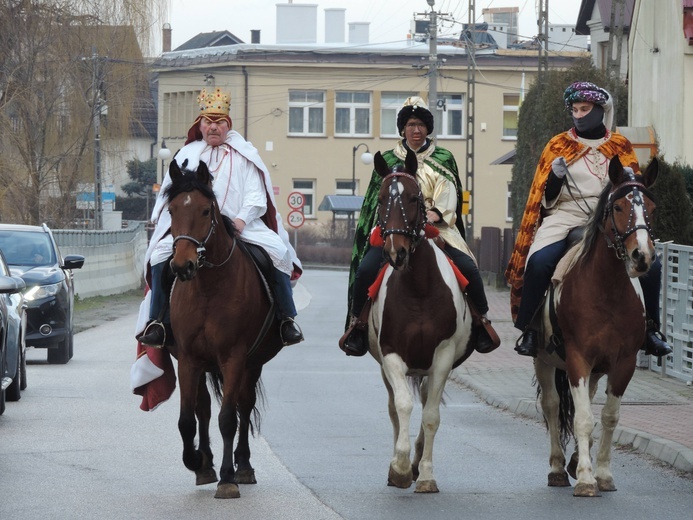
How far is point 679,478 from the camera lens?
389 inches

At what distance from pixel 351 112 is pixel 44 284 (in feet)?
182

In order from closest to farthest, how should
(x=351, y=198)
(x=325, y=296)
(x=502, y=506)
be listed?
(x=502, y=506)
(x=325, y=296)
(x=351, y=198)

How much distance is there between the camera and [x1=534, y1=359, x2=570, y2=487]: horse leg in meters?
9.53

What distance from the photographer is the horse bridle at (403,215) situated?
8828mm

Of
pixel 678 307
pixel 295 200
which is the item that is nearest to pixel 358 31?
pixel 295 200

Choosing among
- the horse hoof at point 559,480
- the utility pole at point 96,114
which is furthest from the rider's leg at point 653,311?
the utility pole at point 96,114

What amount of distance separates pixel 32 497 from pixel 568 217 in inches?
164

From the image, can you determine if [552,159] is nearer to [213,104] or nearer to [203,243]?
[213,104]

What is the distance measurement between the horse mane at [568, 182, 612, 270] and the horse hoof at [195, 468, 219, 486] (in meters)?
2.80

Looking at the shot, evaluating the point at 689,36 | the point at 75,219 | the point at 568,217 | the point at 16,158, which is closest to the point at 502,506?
the point at 568,217

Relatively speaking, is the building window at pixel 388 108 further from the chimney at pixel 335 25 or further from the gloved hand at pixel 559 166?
the gloved hand at pixel 559 166

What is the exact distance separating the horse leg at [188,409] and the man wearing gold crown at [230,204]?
1.42 feet

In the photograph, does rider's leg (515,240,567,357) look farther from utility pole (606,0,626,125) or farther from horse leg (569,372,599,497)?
utility pole (606,0,626,125)

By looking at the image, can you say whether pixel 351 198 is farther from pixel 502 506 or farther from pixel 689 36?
pixel 502 506
